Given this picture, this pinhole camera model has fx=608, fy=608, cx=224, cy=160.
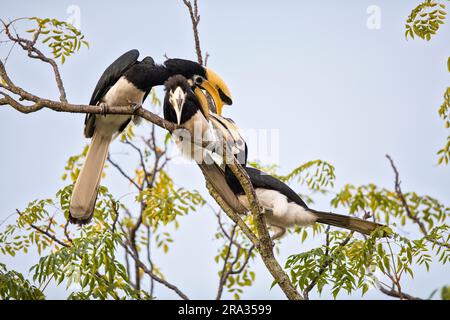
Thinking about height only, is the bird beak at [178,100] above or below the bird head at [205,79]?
below

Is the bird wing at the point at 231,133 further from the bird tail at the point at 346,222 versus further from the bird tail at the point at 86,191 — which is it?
the bird tail at the point at 86,191

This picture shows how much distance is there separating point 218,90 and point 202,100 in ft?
1.17

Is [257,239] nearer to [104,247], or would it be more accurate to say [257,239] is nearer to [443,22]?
[104,247]

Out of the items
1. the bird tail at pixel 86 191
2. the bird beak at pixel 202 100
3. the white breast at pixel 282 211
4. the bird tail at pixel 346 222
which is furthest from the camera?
the bird tail at pixel 86 191

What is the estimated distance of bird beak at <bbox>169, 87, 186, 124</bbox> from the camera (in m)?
4.46

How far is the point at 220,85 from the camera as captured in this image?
512 cm

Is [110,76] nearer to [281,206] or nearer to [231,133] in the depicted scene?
[231,133]

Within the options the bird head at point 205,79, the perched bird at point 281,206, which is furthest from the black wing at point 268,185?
the bird head at point 205,79

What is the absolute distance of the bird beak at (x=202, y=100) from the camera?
470cm

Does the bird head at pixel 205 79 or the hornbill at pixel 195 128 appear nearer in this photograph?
the hornbill at pixel 195 128

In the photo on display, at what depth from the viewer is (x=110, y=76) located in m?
5.22

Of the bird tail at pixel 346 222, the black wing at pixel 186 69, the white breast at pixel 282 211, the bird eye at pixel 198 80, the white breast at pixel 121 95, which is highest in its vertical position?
the black wing at pixel 186 69

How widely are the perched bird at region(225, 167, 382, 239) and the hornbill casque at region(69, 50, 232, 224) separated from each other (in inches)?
30.3
